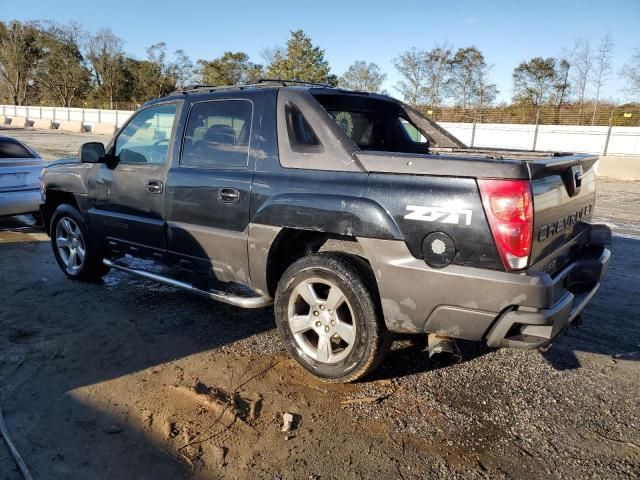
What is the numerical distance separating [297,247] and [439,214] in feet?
4.10

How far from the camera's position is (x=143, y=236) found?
14.4ft

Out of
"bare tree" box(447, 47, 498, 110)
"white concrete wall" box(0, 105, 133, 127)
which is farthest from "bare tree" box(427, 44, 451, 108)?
"white concrete wall" box(0, 105, 133, 127)

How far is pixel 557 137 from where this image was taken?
85.4 feet

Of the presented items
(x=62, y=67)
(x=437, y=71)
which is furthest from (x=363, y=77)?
(x=62, y=67)

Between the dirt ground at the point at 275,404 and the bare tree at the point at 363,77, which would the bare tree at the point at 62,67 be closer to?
the bare tree at the point at 363,77

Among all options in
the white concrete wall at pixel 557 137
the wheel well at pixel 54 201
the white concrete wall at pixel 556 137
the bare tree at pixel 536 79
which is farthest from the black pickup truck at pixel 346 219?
the bare tree at pixel 536 79

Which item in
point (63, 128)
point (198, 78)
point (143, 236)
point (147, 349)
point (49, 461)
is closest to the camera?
point (49, 461)

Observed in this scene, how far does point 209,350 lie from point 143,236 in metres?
1.32

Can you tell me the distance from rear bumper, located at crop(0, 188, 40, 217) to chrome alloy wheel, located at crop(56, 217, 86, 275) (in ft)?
7.76

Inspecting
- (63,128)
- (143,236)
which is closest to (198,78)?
(63,128)

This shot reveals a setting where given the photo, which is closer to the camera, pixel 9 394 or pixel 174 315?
pixel 9 394

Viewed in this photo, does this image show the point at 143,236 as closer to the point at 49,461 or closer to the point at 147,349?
the point at 147,349

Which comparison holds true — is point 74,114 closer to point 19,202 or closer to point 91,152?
point 19,202

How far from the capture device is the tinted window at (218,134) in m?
3.67
